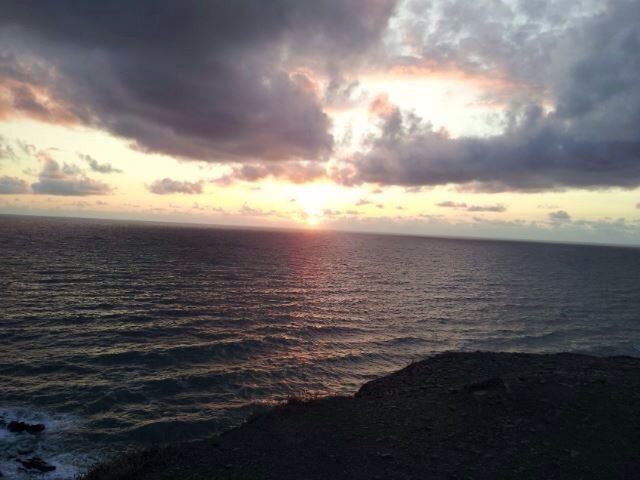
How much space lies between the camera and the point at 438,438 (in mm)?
15891

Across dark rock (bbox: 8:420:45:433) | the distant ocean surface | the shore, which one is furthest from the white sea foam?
the shore

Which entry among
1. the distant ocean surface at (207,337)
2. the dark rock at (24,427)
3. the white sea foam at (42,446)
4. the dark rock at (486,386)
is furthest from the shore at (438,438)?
the dark rock at (24,427)

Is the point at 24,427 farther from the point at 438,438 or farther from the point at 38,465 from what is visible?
the point at 438,438

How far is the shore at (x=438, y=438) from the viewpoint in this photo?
1366 centimetres

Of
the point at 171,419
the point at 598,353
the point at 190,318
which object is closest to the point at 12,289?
the point at 190,318

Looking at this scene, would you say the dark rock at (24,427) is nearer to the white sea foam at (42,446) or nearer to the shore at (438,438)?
the white sea foam at (42,446)

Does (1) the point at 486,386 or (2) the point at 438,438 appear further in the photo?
(1) the point at 486,386

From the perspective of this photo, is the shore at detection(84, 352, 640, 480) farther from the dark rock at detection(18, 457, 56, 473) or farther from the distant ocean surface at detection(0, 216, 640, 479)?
the distant ocean surface at detection(0, 216, 640, 479)

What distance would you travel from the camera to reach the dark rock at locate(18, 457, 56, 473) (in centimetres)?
1658

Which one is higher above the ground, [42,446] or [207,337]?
[207,337]

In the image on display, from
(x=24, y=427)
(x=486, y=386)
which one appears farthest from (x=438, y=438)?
(x=24, y=427)

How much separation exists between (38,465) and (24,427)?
12.1 ft

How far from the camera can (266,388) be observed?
25266mm

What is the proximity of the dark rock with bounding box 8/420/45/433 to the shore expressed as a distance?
6932mm
